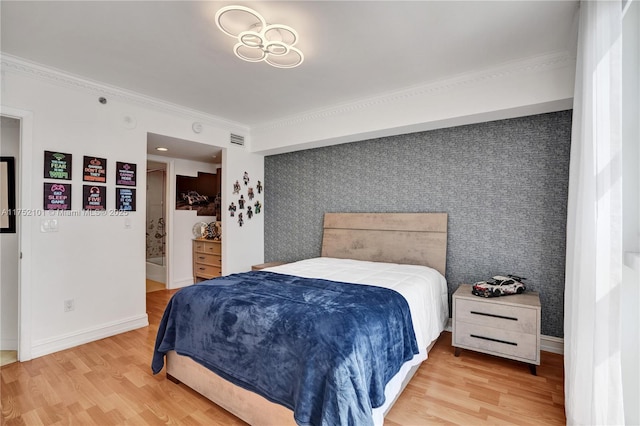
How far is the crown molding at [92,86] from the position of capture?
260 centimetres

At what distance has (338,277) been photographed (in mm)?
2684

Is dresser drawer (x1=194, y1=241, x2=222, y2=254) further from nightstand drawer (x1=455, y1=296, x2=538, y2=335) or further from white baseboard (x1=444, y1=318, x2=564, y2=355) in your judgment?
white baseboard (x1=444, y1=318, x2=564, y2=355)

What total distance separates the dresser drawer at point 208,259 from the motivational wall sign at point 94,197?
2013 mm

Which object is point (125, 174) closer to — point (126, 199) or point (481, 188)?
point (126, 199)

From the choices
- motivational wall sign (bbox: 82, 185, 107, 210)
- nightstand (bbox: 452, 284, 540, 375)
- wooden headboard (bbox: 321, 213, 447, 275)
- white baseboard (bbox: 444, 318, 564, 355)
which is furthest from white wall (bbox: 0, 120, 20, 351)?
white baseboard (bbox: 444, 318, 564, 355)

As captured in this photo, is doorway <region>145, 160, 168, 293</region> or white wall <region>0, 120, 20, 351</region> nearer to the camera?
white wall <region>0, 120, 20, 351</region>

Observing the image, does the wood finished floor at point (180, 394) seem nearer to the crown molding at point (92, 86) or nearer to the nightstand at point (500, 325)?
the nightstand at point (500, 325)

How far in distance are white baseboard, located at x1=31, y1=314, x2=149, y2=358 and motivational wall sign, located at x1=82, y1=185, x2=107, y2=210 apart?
122cm

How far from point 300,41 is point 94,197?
2.53m

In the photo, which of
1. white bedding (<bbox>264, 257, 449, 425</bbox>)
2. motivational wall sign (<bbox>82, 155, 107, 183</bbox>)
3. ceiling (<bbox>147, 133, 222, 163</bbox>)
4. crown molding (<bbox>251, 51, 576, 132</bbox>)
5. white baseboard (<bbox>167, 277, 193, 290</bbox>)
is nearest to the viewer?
white bedding (<bbox>264, 257, 449, 425</bbox>)

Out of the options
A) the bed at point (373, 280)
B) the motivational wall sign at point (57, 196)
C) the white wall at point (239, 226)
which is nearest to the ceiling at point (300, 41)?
the motivational wall sign at point (57, 196)

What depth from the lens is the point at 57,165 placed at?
2816 mm

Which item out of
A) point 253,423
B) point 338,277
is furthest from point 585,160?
point 253,423

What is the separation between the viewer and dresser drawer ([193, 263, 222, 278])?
496cm
